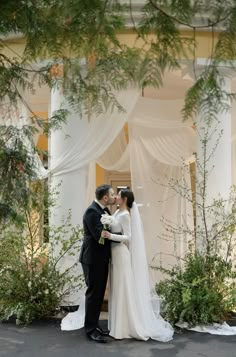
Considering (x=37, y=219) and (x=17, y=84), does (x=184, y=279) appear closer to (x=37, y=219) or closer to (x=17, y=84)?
(x=37, y=219)

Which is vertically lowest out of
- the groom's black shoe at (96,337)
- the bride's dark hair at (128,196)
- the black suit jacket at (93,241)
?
the groom's black shoe at (96,337)

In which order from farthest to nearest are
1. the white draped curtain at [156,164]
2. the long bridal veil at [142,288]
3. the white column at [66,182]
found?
the white draped curtain at [156,164]
the white column at [66,182]
the long bridal veil at [142,288]

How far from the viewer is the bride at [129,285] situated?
3.92 metres

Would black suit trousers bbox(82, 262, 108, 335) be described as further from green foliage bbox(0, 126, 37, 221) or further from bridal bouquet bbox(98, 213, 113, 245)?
green foliage bbox(0, 126, 37, 221)

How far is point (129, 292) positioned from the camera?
12.9ft

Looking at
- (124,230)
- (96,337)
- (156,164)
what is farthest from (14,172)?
(156,164)

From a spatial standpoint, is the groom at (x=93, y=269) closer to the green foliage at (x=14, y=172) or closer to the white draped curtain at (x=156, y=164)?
the white draped curtain at (x=156, y=164)

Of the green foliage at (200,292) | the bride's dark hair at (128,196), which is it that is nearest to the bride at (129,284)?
the bride's dark hair at (128,196)

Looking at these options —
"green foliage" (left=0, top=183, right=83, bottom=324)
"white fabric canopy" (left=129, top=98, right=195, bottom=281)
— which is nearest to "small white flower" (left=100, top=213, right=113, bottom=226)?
"green foliage" (left=0, top=183, right=83, bottom=324)

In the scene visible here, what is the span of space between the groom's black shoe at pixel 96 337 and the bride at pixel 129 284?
0.11 metres

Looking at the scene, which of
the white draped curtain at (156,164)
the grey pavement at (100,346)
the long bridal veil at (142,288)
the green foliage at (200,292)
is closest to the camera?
the grey pavement at (100,346)

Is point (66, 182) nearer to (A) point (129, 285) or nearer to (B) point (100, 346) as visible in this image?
(A) point (129, 285)

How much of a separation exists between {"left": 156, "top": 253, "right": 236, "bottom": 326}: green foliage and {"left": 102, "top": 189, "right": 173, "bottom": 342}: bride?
0.77 feet

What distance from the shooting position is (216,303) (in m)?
4.25
